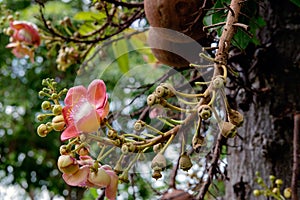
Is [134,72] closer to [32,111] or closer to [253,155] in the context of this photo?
[253,155]

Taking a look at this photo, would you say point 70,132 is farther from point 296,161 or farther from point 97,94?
point 296,161

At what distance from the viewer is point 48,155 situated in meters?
3.40

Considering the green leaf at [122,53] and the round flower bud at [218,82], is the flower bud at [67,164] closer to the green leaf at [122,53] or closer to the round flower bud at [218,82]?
the round flower bud at [218,82]

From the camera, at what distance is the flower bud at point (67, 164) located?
47 centimetres

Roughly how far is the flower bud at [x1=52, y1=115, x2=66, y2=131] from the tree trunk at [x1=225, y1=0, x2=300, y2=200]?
516 mm

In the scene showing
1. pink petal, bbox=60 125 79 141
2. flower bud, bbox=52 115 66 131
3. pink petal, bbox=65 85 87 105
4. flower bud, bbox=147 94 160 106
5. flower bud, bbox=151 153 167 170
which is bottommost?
flower bud, bbox=151 153 167 170

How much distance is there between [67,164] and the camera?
0.47 m

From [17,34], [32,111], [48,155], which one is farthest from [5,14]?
[48,155]

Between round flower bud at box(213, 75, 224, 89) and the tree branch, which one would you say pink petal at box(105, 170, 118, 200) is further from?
the tree branch

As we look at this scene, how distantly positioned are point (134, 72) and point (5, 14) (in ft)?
2.04

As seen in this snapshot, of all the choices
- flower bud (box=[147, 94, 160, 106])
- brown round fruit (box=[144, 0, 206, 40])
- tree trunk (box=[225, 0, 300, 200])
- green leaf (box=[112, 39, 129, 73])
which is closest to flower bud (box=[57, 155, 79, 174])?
flower bud (box=[147, 94, 160, 106])

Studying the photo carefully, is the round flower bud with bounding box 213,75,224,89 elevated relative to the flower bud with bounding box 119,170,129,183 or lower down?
elevated

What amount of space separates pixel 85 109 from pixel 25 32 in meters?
0.76

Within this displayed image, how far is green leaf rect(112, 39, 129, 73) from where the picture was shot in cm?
119
